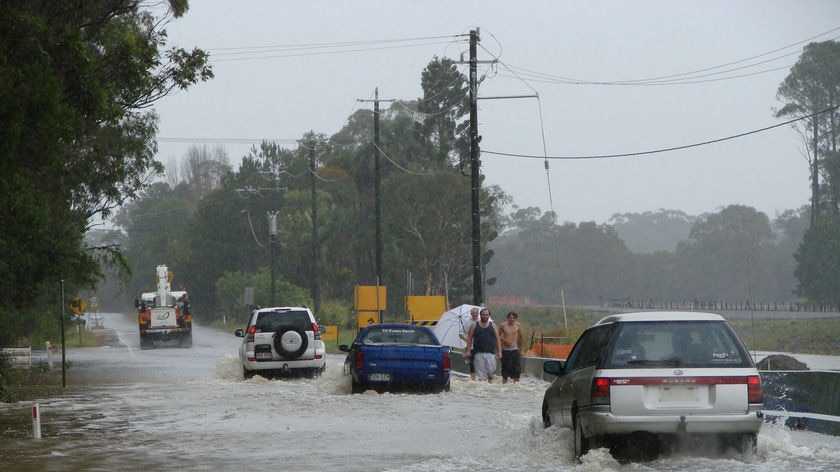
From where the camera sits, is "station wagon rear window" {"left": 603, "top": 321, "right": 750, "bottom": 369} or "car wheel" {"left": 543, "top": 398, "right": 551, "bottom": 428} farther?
"car wheel" {"left": 543, "top": 398, "right": 551, "bottom": 428}

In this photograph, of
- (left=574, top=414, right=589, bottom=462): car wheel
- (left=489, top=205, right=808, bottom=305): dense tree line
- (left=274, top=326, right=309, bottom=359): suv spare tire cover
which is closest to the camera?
(left=574, top=414, right=589, bottom=462): car wheel

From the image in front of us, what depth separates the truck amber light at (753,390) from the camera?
37.1ft

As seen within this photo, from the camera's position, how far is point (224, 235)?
108625 mm

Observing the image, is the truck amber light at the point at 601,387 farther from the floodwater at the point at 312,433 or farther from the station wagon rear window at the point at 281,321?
the station wagon rear window at the point at 281,321

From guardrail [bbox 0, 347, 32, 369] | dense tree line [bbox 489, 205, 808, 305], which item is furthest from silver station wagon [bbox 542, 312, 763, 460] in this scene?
dense tree line [bbox 489, 205, 808, 305]

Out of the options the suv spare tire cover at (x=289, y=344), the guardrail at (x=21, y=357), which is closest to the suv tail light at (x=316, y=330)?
the suv spare tire cover at (x=289, y=344)

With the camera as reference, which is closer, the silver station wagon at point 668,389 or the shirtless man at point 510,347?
the silver station wagon at point 668,389

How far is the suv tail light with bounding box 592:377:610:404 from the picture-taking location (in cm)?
1129

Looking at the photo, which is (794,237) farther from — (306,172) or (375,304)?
(375,304)

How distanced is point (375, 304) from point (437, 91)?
3952 cm

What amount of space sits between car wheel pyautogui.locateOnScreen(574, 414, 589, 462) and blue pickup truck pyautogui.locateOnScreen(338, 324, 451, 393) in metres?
10.1

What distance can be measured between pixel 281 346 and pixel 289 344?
0.61ft

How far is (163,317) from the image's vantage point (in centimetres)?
5394

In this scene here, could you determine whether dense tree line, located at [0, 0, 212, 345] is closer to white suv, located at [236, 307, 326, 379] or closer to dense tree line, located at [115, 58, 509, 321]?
white suv, located at [236, 307, 326, 379]
